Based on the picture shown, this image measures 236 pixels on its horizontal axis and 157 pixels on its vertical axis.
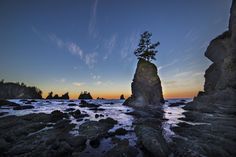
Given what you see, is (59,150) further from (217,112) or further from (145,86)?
(145,86)

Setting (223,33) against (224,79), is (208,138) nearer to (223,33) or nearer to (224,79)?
(224,79)

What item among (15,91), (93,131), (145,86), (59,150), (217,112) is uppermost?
(15,91)

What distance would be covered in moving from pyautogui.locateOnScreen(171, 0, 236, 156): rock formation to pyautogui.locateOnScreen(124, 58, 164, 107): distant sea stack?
61.1 ft

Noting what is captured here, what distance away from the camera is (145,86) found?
5912cm

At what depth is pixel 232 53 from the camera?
119 feet

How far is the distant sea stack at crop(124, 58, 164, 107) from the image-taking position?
57.1 meters

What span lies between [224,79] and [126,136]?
112ft

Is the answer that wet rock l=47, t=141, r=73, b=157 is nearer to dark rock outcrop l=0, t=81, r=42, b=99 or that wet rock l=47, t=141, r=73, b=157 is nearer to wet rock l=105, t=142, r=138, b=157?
wet rock l=105, t=142, r=138, b=157

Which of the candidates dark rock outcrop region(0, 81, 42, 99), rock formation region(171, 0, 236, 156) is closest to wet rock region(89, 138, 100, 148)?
rock formation region(171, 0, 236, 156)

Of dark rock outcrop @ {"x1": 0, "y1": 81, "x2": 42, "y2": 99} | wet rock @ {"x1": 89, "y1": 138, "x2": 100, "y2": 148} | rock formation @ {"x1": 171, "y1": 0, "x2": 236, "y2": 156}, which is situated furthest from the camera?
dark rock outcrop @ {"x1": 0, "y1": 81, "x2": 42, "y2": 99}

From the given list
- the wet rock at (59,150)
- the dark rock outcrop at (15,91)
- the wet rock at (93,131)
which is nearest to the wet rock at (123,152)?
the wet rock at (59,150)

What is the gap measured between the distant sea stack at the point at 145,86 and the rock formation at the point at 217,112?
18616 millimetres

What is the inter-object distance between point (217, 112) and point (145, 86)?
100ft

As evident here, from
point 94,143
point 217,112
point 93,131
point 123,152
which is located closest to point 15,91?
point 93,131
